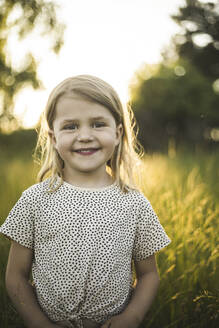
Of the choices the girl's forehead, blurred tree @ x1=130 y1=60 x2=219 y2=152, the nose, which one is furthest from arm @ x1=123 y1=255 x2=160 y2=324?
blurred tree @ x1=130 y1=60 x2=219 y2=152

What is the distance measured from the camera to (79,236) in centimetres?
141

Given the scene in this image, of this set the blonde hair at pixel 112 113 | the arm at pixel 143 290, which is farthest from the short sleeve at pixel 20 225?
the arm at pixel 143 290

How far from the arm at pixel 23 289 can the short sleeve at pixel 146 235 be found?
20.1 inches

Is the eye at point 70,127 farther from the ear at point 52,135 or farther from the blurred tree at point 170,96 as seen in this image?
the blurred tree at point 170,96

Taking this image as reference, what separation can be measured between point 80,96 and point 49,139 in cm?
35

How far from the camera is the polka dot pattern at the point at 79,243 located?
54.4 inches

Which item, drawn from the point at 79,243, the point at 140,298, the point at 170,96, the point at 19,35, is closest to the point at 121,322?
the point at 140,298

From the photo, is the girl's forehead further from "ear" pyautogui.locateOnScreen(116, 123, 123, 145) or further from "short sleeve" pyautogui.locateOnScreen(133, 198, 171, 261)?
"short sleeve" pyautogui.locateOnScreen(133, 198, 171, 261)

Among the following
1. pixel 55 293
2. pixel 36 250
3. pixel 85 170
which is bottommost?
pixel 55 293

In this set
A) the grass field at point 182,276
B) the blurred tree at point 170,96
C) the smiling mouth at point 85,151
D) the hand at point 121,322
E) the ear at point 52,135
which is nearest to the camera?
the hand at point 121,322

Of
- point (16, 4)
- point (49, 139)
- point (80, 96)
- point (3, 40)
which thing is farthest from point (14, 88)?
point (80, 96)

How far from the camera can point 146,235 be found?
5.03ft

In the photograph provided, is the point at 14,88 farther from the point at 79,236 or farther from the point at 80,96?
the point at 79,236

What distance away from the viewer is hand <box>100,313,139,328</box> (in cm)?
137
